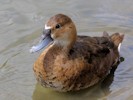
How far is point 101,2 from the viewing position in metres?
7.61

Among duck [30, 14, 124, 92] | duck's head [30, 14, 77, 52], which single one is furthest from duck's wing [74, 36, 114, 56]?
duck's head [30, 14, 77, 52]

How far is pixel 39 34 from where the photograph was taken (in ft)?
22.2

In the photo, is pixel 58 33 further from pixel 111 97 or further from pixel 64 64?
pixel 111 97

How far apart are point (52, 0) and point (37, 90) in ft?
8.13

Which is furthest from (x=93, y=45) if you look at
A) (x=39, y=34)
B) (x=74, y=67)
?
(x=39, y=34)

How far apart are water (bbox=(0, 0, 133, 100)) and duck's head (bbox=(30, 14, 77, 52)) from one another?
0.76 metres

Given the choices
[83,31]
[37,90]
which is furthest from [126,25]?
[37,90]

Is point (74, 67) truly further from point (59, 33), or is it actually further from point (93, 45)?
point (93, 45)

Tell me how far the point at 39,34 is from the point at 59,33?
1.68 meters

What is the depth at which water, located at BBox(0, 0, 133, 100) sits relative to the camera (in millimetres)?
5574

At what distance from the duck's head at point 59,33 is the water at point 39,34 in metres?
0.76

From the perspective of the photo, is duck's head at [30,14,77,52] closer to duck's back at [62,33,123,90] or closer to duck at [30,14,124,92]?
duck at [30,14,124,92]

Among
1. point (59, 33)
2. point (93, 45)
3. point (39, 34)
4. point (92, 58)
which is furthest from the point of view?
point (39, 34)

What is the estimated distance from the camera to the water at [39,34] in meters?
5.57
